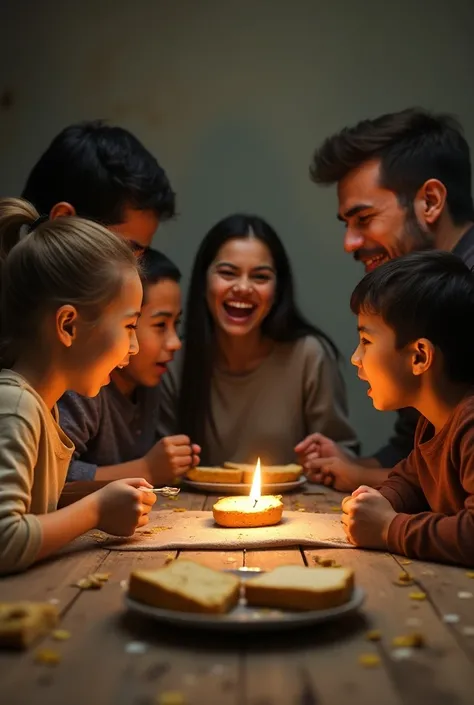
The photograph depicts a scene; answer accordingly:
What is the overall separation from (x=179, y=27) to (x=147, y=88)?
25 centimetres

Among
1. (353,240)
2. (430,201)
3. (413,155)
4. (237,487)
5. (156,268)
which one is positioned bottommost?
(237,487)

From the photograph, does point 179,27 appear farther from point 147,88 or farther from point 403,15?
point 403,15

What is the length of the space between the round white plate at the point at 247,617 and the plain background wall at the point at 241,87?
219cm

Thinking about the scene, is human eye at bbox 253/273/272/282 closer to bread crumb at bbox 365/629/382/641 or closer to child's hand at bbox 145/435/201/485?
child's hand at bbox 145/435/201/485

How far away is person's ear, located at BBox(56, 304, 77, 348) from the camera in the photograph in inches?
62.7

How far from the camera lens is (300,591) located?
114cm

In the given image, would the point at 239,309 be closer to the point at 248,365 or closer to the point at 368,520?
the point at 248,365

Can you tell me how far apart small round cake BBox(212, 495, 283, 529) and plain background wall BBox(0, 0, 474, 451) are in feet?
5.11

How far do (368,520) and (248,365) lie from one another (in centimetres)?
143

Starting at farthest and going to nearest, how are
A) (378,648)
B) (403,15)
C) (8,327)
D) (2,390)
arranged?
(403,15), (8,327), (2,390), (378,648)

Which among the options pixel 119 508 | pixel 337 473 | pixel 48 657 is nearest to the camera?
pixel 48 657

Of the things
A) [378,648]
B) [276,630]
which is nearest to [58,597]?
[276,630]

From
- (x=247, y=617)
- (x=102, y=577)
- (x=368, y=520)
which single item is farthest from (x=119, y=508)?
(x=247, y=617)

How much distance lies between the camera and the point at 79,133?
2.64m
